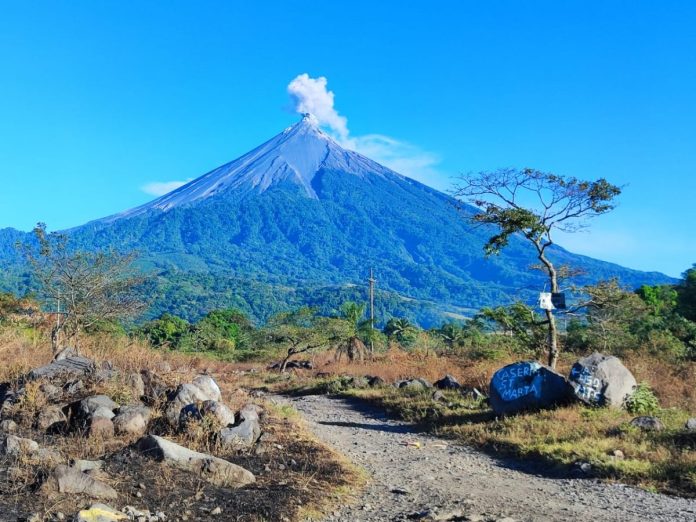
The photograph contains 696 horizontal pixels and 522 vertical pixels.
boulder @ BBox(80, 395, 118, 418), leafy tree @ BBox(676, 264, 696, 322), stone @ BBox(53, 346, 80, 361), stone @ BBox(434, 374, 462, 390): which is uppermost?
leafy tree @ BBox(676, 264, 696, 322)

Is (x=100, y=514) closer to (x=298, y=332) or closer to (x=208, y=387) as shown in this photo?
(x=208, y=387)

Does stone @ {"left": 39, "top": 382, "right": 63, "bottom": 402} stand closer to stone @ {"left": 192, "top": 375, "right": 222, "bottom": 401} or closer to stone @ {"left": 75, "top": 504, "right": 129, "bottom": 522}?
stone @ {"left": 192, "top": 375, "right": 222, "bottom": 401}

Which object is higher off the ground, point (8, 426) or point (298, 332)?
point (298, 332)

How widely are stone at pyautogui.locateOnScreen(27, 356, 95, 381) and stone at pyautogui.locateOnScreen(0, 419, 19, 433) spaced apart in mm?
1560

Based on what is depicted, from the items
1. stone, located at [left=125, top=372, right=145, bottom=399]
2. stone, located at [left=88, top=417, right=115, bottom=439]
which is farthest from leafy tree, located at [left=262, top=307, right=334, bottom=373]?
stone, located at [left=88, top=417, right=115, bottom=439]

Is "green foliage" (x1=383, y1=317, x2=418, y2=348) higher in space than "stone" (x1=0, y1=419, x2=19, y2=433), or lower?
higher

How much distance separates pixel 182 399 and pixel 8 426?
1.89 m

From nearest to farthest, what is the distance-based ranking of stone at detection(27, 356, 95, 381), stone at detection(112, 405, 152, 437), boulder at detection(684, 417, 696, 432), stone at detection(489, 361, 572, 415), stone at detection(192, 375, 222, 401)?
stone at detection(112, 405, 152, 437) < boulder at detection(684, 417, 696, 432) < stone at detection(192, 375, 222, 401) < stone at detection(27, 356, 95, 381) < stone at detection(489, 361, 572, 415)

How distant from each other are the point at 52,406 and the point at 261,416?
8.54 feet

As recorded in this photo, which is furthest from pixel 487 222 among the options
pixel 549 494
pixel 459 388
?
pixel 549 494

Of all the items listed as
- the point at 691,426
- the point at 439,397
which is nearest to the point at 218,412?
the point at 439,397

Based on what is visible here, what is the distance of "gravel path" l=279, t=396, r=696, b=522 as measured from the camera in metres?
5.09

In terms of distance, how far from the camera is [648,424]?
8148 mm

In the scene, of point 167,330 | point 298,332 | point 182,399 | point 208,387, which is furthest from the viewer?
point 167,330
